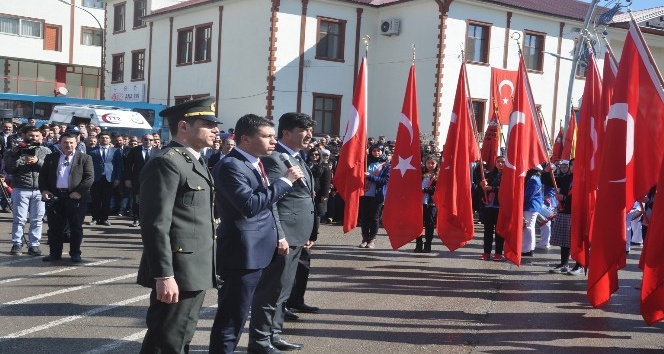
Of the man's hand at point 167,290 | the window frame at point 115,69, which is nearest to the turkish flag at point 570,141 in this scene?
the man's hand at point 167,290

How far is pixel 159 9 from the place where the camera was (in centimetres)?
3947

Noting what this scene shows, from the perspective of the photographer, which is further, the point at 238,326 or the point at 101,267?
the point at 101,267

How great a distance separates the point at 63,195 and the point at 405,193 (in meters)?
4.91

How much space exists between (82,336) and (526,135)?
6677mm

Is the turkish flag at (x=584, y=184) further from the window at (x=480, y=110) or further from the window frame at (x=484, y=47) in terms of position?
the window at (x=480, y=110)

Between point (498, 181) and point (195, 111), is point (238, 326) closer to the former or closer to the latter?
point (195, 111)

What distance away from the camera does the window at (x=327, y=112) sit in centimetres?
3275

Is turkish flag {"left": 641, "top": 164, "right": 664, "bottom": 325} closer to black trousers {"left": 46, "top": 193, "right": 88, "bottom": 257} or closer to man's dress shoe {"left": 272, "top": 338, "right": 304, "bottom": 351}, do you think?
man's dress shoe {"left": 272, "top": 338, "right": 304, "bottom": 351}

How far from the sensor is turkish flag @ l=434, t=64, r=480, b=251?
11.8 m

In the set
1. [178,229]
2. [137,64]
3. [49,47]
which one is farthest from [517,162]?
[49,47]

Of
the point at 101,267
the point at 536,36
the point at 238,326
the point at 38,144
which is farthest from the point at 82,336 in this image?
the point at 536,36

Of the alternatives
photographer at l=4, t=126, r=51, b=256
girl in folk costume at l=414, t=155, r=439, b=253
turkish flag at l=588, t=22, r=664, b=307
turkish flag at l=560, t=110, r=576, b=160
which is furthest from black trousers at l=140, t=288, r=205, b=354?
turkish flag at l=560, t=110, r=576, b=160

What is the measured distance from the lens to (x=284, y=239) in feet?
19.7

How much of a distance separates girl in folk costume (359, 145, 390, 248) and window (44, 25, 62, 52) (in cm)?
3963
